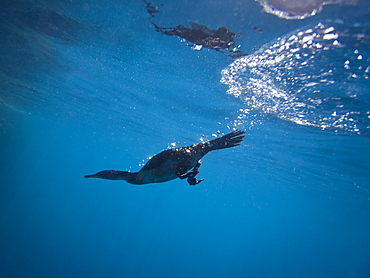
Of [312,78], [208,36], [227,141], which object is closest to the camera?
[227,141]

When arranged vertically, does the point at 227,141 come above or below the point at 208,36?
below

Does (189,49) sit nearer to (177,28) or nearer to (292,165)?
(177,28)

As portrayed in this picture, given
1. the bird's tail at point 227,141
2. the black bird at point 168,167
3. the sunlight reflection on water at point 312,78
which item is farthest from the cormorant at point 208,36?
the black bird at point 168,167

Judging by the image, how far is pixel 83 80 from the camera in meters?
15.7

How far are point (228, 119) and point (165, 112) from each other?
5.39 metres

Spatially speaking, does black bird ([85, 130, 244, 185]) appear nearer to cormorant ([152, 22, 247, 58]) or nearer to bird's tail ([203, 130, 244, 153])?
bird's tail ([203, 130, 244, 153])

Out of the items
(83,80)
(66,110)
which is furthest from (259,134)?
(66,110)

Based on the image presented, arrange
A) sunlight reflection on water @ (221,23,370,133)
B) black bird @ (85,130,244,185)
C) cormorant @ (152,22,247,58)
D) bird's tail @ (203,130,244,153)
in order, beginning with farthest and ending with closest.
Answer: cormorant @ (152,22,247,58), sunlight reflection on water @ (221,23,370,133), bird's tail @ (203,130,244,153), black bird @ (85,130,244,185)

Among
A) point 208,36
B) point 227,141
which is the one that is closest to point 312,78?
point 208,36

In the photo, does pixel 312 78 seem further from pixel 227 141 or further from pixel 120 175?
pixel 120 175

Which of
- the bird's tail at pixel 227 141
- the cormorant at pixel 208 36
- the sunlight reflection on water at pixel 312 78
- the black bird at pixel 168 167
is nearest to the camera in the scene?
the black bird at pixel 168 167

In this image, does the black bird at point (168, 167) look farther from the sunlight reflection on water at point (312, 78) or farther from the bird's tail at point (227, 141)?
the sunlight reflection on water at point (312, 78)

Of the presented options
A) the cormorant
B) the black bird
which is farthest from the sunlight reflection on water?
the black bird

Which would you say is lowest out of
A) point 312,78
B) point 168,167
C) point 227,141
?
point 168,167
